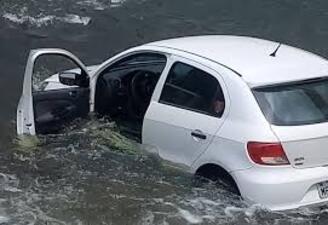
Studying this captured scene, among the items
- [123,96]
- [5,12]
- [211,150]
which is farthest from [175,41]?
[5,12]

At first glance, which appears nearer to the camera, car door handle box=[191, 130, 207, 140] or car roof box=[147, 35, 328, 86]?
car roof box=[147, 35, 328, 86]

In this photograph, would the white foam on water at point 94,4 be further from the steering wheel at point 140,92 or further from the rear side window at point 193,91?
the rear side window at point 193,91

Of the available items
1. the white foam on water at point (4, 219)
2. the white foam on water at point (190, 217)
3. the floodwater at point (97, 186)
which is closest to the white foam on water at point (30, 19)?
the floodwater at point (97, 186)

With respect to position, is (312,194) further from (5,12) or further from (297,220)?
(5,12)

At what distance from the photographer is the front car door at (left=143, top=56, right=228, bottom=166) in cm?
784

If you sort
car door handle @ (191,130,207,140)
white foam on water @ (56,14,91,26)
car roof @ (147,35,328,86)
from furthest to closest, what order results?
white foam on water @ (56,14,91,26) < car door handle @ (191,130,207,140) < car roof @ (147,35,328,86)

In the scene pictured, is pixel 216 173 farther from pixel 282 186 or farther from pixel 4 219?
pixel 4 219

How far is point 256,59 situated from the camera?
803 cm

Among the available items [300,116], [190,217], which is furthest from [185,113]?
[300,116]

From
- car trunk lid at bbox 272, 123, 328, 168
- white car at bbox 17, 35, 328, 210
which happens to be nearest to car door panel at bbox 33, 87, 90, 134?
white car at bbox 17, 35, 328, 210

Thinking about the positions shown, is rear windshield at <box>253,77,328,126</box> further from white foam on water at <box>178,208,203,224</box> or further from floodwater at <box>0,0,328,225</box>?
white foam on water at <box>178,208,203,224</box>

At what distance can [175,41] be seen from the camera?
349 inches

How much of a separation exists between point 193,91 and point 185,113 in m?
0.24

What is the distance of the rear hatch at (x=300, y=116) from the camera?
24.1 feet
